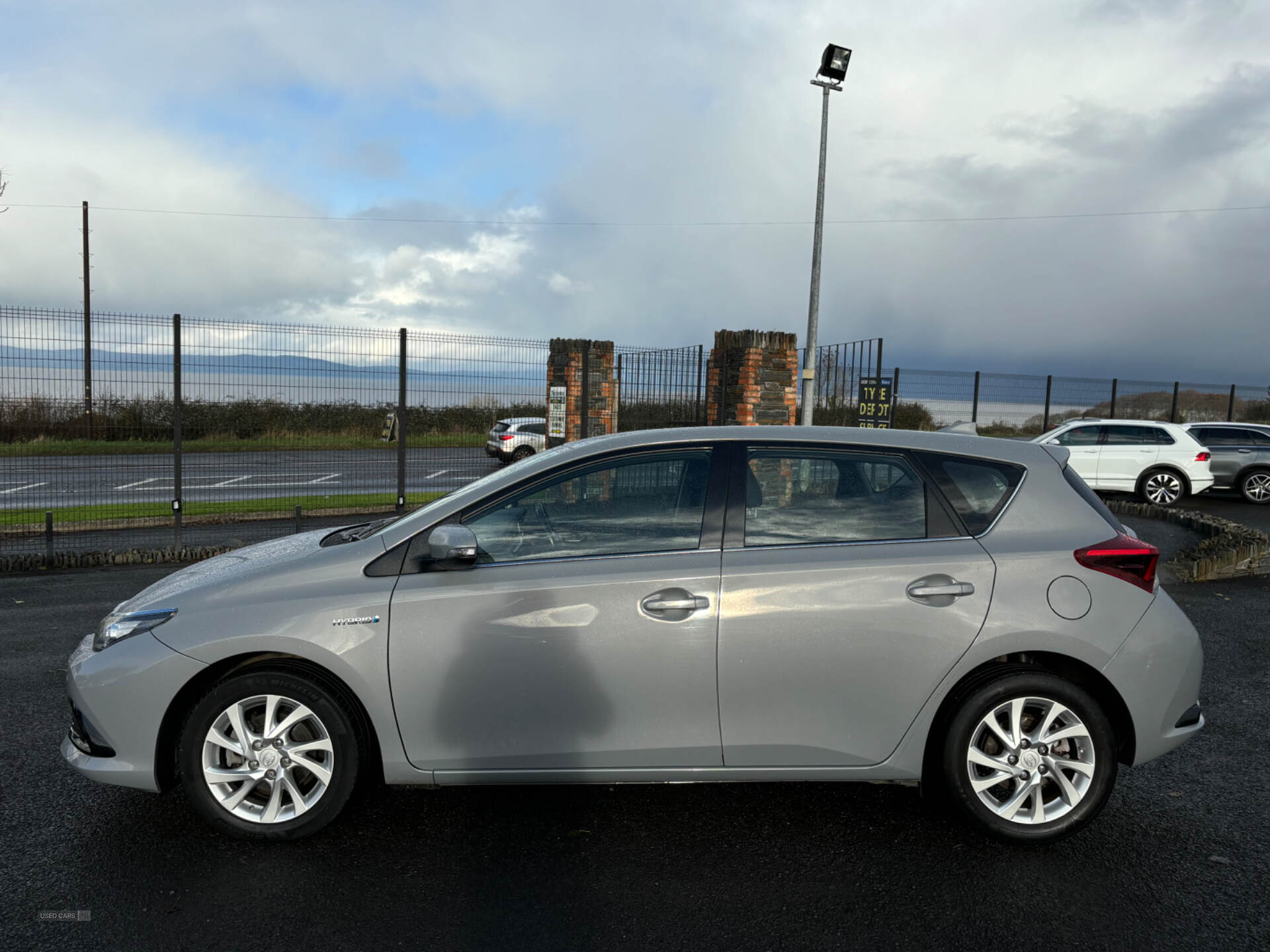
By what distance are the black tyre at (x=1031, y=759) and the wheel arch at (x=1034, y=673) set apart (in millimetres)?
33

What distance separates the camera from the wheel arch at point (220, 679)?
11.7 ft

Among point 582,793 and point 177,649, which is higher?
point 177,649

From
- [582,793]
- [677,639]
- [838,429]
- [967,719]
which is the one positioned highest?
[838,429]

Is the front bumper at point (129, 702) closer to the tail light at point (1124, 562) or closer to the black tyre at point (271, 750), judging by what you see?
the black tyre at point (271, 750)

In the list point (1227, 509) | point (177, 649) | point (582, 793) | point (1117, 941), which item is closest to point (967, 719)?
point (1117, 941)

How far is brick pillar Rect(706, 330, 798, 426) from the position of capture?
12.4 m

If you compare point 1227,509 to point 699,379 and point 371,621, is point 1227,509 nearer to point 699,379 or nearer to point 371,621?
point 699,379

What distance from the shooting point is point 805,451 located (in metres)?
3.92

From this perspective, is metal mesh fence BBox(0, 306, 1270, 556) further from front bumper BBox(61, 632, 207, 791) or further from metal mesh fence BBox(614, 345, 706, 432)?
front bumper BBox(61, 632, 207, 791)

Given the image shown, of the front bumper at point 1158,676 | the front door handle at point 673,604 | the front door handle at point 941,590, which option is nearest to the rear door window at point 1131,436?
the front bumper at point 1158,676

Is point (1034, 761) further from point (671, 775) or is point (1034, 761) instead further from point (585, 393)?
point (585, 393)

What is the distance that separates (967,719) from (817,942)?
43.2 inches

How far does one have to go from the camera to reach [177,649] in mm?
3531

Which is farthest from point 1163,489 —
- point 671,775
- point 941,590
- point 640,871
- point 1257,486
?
point 640,871
